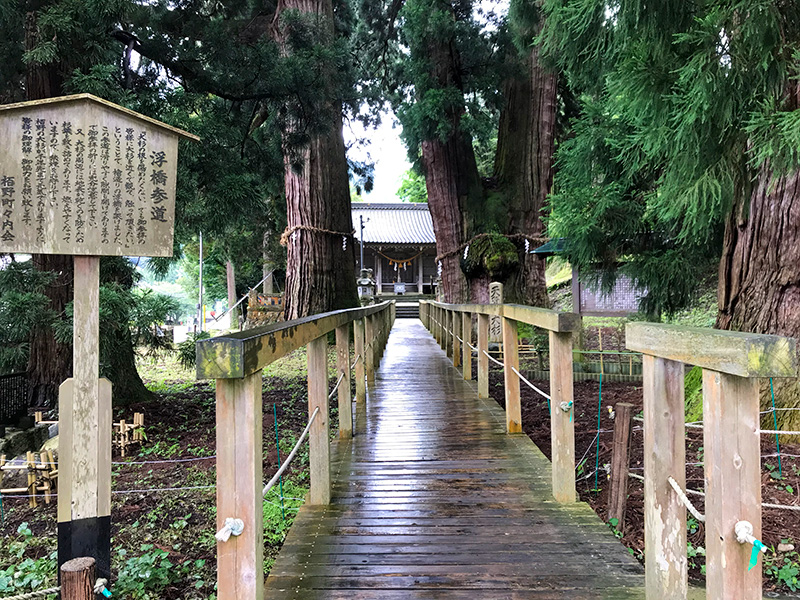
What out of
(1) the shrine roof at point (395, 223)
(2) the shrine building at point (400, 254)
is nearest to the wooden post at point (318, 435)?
(1) the shrine roof at point (395, 223)

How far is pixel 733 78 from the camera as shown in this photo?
112 inches

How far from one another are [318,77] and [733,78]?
A: 3.57 metres

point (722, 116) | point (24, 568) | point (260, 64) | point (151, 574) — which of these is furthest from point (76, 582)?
point (260, 64)

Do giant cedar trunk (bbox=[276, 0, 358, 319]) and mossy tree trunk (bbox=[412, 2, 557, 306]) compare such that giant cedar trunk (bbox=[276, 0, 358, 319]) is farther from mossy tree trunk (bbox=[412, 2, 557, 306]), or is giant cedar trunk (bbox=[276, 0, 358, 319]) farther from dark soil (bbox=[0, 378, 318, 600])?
dark soil (bbox=[0, 378, 318, 600])

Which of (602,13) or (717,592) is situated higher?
(602,13)

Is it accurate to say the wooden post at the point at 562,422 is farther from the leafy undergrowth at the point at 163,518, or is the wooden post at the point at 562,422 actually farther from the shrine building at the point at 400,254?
the shrine building at the point at 400,254

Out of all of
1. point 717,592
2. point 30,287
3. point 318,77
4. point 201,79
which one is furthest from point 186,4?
point 717,592

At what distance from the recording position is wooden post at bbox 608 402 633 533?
287 centimetres

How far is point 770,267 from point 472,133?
787cm

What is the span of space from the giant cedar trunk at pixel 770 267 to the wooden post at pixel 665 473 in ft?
8.95

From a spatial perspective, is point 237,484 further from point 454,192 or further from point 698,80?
point 454,192

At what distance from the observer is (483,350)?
5.11 m

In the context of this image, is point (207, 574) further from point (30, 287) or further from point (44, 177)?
point (30, 287)

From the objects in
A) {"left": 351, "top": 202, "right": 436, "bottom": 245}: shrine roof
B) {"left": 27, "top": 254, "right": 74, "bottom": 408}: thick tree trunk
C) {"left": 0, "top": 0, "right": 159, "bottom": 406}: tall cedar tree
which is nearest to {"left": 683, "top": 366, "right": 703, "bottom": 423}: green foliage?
{"left": 0, "top": 0, "right": 159, "bottom": 406}: tall cedar tree
